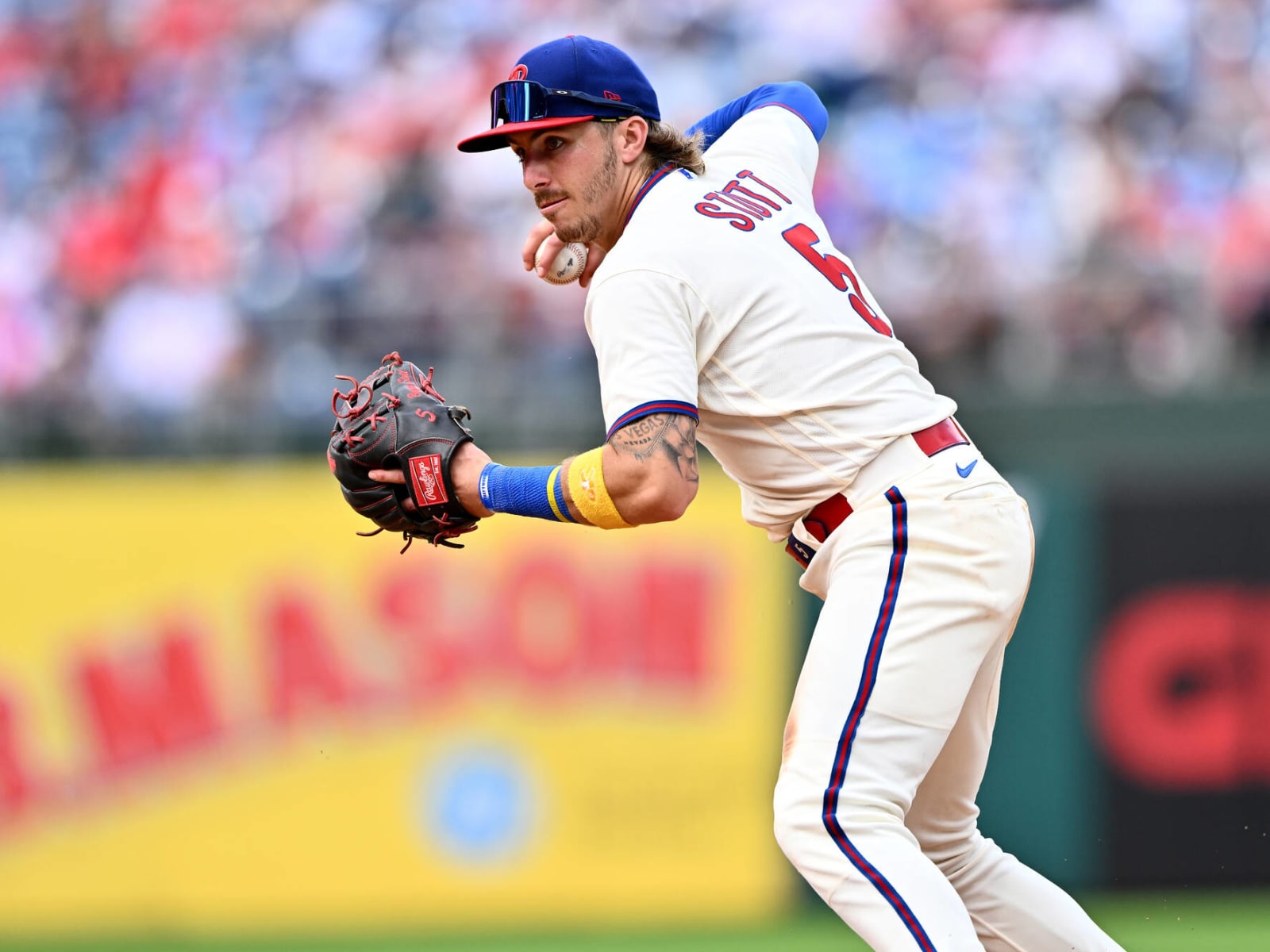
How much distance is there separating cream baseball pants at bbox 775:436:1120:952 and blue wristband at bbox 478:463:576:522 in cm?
65

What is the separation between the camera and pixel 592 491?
3.71 m

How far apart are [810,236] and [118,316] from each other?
6.63 metres

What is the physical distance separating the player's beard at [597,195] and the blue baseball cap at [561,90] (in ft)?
0.33

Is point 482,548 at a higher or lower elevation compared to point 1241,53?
lower

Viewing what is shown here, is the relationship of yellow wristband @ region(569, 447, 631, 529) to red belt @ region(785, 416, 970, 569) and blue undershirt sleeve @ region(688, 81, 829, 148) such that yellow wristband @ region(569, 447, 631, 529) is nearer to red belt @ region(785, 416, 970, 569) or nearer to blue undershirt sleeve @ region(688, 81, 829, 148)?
red belt @ region(785, 416, 970, 569)

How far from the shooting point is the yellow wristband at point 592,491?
146 inches

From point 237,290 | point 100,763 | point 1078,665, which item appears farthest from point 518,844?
point 237,290

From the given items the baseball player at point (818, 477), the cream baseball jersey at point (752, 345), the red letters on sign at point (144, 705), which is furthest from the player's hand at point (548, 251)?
the red letters on sign at point (144, 705)

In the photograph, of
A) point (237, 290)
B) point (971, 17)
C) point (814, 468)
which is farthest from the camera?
point (971, 17)

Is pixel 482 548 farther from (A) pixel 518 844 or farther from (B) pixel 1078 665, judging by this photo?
(B) pixel 1078 665

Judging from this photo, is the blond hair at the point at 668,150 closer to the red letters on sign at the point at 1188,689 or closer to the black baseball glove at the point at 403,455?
the black baseball glove at the point at 403,455

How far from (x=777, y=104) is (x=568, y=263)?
2.68ft

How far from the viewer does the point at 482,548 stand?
8336 millimetres

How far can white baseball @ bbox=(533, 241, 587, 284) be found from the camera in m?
4.41
